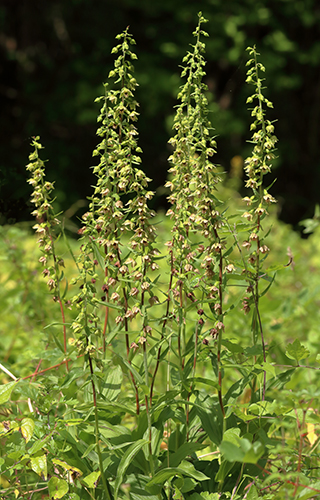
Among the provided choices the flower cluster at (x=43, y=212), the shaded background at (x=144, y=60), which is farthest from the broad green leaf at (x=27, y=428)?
the shaded background at (x=144, y=60)

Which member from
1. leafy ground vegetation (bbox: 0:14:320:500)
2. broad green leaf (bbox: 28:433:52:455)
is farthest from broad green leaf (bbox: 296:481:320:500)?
broad green leaf (bbox: 28:433:52:455)

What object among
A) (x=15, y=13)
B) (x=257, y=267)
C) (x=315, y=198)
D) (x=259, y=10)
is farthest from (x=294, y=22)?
(x=257, y=267)

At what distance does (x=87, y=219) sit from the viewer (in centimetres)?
156

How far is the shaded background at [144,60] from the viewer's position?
9508 mm

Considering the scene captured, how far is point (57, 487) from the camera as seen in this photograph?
4.83ft

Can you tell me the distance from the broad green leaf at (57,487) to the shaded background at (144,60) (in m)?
7.48

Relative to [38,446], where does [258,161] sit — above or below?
above

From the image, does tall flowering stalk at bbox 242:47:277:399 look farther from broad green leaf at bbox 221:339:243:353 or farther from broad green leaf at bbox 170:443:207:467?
broad green leaf at bbox 170:443:207:467

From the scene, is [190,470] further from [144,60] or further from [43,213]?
[144,60]

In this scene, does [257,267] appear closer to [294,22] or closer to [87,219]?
[87,219]

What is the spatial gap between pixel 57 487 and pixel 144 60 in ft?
30.2

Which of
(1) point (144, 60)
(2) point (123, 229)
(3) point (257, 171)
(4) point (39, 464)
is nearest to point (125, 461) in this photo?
(4) point (39, 464)

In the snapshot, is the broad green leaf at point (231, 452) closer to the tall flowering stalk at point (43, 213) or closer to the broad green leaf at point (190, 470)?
the broad green leaf at point (190, 470)

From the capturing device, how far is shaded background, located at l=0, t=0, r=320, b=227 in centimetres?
951
